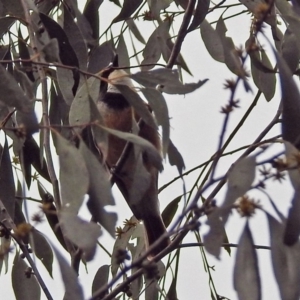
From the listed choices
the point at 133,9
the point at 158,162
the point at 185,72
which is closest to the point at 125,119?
the point at 185,72

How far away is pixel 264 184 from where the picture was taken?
943mm

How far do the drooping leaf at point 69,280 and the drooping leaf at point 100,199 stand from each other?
7 centimetres

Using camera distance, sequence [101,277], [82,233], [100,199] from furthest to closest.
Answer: [101,277]
[100,199]
[82,233]

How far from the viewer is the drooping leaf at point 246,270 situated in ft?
3.22

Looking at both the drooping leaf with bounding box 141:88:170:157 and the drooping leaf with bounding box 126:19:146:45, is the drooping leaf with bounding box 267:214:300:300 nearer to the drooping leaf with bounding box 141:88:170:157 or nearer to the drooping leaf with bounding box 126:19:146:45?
the drooping leaf with bounding box 141:88:170:157

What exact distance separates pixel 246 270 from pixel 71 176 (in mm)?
271

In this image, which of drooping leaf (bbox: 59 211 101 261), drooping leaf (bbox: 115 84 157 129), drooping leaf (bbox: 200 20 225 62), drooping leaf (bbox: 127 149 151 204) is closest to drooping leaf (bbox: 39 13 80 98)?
drooping leaf (bbox: 115 84 157 129)

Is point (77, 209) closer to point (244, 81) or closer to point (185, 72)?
point (244, 81)

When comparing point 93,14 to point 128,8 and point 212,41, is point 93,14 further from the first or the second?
point 212,41

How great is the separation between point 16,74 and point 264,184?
780mm

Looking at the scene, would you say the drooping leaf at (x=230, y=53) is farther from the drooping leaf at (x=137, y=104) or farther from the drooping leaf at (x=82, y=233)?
the drooping leaf at (x=82, y=233)

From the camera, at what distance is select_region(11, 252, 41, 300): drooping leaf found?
1.63m

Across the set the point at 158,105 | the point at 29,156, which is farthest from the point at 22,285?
the point at 158,105

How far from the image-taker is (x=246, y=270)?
1.01 meters
